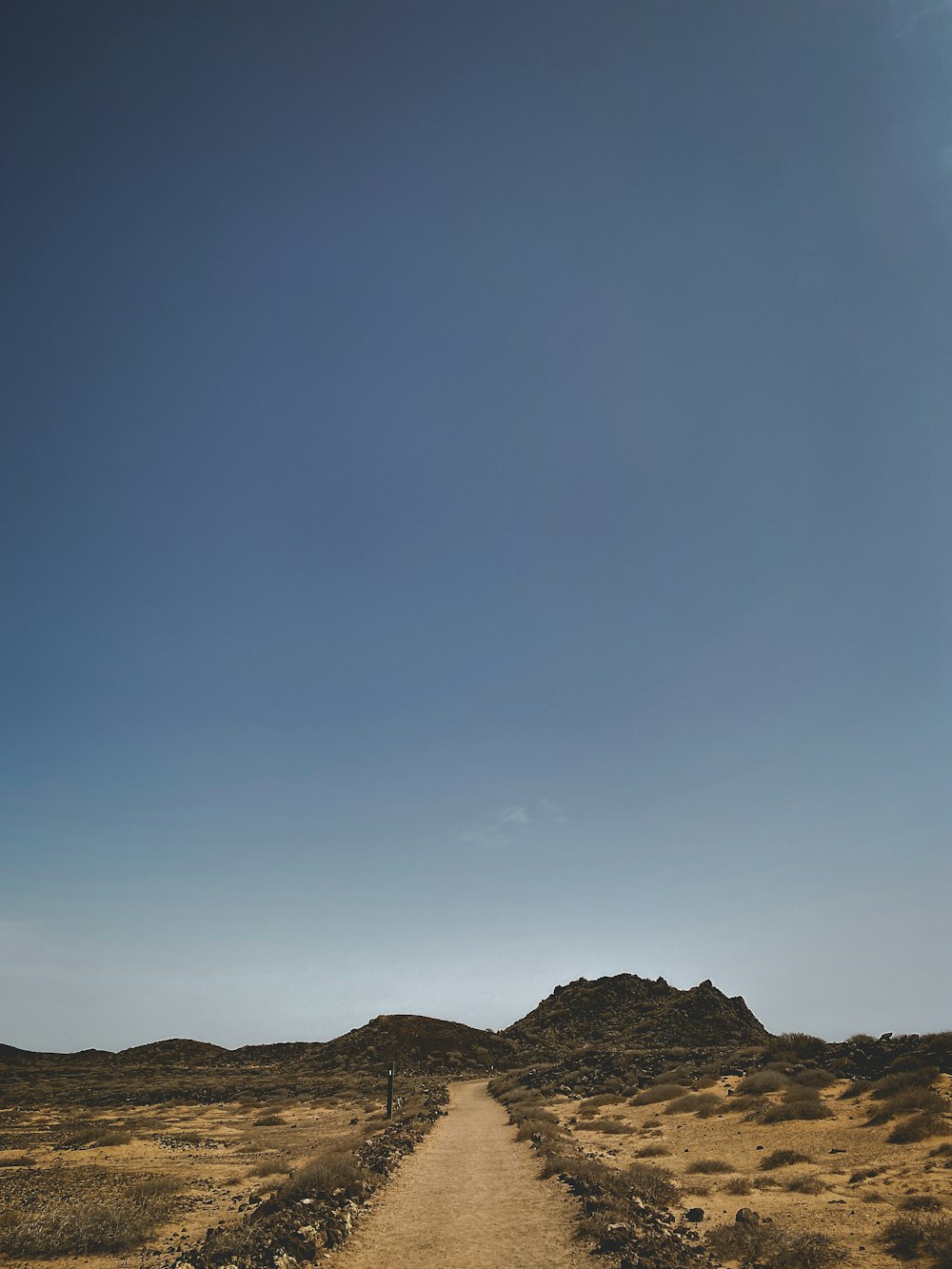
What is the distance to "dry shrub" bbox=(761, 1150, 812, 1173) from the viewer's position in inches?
633

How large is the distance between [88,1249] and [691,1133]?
755 inches

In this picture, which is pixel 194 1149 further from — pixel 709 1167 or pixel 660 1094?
pixel 660 1094

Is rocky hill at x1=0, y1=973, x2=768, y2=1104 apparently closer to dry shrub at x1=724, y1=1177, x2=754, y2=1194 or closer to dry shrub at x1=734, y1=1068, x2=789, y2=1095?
dry shrub at x1=734, y1=1068, x2=789, y2=1095

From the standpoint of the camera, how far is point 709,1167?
1645 cm

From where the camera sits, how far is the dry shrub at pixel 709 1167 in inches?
641

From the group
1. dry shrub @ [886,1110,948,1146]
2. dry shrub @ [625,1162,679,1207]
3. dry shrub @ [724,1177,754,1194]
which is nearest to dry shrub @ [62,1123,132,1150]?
dry shrub @ [625,1162,679,1207]

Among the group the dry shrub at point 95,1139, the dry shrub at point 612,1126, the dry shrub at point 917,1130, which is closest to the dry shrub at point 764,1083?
the dry shrub at point 612,1126

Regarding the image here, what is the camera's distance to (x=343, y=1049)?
7731cm

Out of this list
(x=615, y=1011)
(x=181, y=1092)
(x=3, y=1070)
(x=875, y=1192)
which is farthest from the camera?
(x=615, y=1011)

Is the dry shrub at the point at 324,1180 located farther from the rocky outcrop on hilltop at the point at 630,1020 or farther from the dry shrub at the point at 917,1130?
the rocky outcrop on hilltop at the point at 630,1020

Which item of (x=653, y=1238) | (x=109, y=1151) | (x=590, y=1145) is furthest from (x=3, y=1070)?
(x=653, y=1238)

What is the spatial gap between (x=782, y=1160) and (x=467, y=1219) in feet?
30.8

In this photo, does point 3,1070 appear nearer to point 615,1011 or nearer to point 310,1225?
point 615,1011

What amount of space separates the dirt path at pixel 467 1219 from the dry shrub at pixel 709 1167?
4.26 m
